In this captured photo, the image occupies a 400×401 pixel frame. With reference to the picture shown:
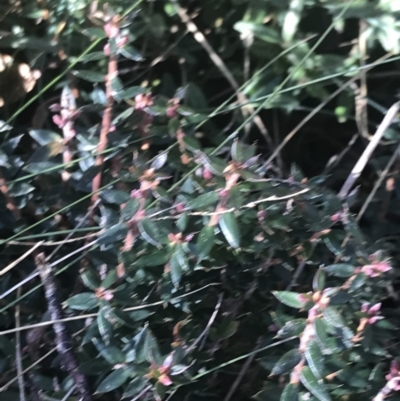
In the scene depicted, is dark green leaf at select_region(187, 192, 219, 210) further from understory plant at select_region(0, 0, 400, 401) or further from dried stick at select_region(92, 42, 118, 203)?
dried stick at select_region(92, 42, 118, 203)

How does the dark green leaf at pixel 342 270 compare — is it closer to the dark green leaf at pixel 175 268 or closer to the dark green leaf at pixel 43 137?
the dark green leaf at pixel 175 268

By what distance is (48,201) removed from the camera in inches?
25.4

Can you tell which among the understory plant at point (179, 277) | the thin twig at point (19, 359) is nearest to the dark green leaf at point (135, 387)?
the understory plant at point (179, 277)

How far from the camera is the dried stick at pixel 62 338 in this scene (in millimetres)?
533

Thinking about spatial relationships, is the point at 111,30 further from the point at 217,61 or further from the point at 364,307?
the point at 364,307

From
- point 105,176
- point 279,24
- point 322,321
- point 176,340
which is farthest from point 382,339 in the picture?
point 279,24

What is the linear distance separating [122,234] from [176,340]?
12 centimetres

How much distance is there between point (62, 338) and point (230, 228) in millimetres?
196

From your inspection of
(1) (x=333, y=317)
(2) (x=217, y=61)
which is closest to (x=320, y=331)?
(1) (x=333, y=317)

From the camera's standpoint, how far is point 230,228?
0.49m

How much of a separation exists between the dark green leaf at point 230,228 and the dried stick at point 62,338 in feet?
0.58

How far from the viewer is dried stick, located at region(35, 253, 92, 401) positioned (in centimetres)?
53

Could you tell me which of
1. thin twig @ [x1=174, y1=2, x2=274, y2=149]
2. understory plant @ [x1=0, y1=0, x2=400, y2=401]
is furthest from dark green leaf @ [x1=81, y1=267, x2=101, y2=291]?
thin twig @ [x1=174, y1=2, x2=274, y2=149]

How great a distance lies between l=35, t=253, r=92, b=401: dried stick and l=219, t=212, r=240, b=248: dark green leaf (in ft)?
0.58
